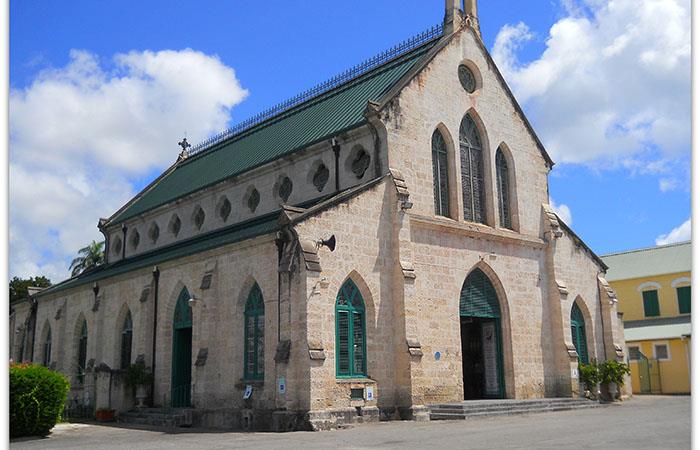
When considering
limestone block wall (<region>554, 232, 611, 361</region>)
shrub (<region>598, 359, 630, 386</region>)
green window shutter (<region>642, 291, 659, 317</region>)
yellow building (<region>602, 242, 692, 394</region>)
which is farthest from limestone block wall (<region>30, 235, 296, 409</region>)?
green window shutter (<region>642, 291, 659, 317</region>)

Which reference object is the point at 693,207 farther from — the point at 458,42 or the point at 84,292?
the point at 84,292

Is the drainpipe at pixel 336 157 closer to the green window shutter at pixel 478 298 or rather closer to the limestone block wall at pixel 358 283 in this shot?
the limestone block wall at pixel 358 283

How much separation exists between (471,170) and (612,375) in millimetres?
10889

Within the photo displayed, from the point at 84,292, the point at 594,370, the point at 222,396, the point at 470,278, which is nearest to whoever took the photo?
the point at 222,396

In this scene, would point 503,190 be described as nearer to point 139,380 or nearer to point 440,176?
point 440,176

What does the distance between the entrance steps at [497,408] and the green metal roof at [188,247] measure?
27.2ft

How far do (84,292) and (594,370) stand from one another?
2447 cm

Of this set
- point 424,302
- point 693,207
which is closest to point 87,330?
point 424,302

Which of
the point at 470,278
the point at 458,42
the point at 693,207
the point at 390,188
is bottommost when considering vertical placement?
the point at 693,207

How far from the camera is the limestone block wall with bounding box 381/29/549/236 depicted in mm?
27219

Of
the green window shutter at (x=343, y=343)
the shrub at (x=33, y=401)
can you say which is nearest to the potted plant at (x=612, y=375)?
the green window shutter at (x=343, y=343)

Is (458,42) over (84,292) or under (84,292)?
over

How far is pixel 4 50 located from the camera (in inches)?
368

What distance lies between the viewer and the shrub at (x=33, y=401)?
22500 millimetres
